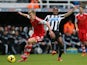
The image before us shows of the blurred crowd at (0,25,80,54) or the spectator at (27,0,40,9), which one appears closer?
the spectator at (27,0,40,9)

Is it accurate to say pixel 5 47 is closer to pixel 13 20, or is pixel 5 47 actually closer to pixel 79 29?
pixel 13 20

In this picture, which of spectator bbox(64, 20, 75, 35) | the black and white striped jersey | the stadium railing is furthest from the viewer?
spectator bbox(64, 20, 75, 35)

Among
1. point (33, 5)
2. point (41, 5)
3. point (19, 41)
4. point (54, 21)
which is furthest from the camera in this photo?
point (19, 41)

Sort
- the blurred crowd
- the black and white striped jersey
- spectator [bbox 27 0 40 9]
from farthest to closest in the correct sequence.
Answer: the blurred crowd, spectator [bbox 27 0 40 9], the black and white striped jersey

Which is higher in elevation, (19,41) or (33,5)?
(33,5)

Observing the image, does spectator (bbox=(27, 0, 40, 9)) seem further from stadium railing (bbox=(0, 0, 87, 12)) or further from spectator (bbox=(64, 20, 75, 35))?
spectator (bbox=(64, 20, 75, 35))

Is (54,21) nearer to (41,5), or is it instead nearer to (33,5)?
(33,5)

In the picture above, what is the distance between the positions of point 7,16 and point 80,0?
476cm

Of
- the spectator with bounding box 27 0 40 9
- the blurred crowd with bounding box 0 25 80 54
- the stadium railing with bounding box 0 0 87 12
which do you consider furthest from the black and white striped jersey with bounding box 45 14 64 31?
the blurred crowd with bounding box 0 25 80 54

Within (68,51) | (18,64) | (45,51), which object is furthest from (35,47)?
(18,64)

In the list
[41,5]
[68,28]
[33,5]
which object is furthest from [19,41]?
[68,28]

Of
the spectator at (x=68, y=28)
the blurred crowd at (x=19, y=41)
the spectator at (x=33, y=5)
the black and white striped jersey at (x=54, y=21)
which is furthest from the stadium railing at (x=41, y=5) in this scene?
the black and white striped jersey at (x=54, y=21)

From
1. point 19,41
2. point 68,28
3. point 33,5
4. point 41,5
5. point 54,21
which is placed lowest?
point 19,41

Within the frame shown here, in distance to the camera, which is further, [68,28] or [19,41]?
[68,28]
